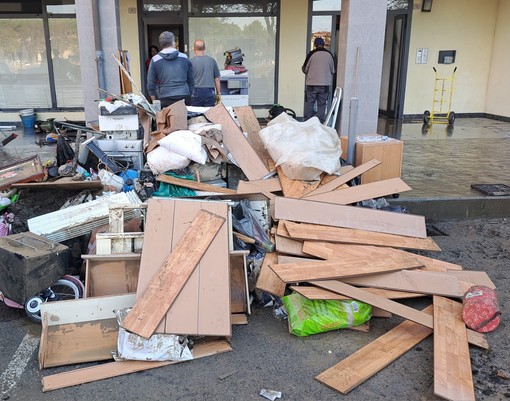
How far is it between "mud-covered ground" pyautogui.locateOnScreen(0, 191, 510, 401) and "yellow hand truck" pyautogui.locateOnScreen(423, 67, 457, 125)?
9361mm

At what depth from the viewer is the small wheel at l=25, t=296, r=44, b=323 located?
367 centimetres

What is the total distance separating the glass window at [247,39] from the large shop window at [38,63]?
10.2ft

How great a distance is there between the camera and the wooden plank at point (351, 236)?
4.30 m

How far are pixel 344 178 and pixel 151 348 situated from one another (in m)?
2.90

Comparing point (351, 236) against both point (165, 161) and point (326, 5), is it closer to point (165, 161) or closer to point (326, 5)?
point (165, 161)

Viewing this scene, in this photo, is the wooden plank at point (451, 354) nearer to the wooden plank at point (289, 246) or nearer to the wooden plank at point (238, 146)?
the wooden plank at point (289, 246)

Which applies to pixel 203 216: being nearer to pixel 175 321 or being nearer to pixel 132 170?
pixel 175 321

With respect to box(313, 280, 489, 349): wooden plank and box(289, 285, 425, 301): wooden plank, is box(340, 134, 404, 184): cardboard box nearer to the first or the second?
box(289, 285, 425, 301): wooden plank

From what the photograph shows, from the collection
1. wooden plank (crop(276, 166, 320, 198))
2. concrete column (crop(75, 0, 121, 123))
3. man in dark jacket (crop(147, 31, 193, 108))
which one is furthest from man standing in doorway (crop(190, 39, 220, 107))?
wooden plank (crop(276, 166, 320, 198))

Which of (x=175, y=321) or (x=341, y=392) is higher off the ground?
(x=175, y=321)

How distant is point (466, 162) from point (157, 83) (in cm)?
522

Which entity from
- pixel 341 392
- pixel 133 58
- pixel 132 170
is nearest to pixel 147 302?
pixel 341 392

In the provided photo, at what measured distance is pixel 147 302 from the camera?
10.8 ft

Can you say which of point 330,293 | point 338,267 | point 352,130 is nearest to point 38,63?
point 352,130
